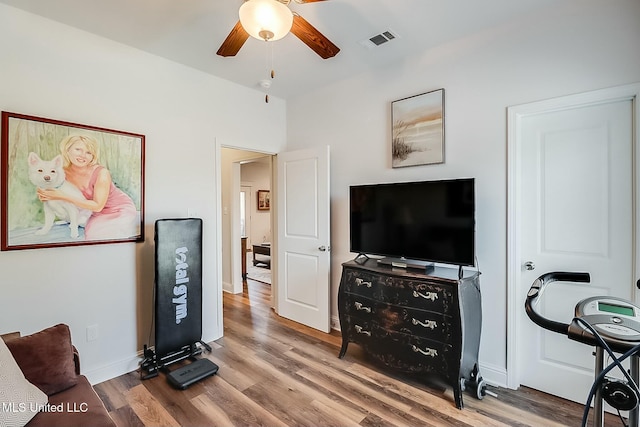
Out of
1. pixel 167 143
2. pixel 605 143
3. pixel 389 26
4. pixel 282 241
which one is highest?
pixel 389 26

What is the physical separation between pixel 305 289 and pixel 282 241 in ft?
2.11

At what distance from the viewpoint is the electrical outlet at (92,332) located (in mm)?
2421

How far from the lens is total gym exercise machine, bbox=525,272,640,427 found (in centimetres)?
95

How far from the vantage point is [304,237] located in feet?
11.6

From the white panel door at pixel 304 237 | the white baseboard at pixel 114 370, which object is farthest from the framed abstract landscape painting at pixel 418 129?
the white baseboard at pixel 114 370

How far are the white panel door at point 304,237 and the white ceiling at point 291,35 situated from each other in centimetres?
103

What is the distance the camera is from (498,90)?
→ 2.38 meters

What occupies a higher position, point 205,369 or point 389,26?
point 389,26

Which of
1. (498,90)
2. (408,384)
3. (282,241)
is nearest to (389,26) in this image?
(498,90)

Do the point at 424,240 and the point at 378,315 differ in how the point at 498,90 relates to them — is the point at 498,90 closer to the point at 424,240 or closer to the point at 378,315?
the point at 424,240

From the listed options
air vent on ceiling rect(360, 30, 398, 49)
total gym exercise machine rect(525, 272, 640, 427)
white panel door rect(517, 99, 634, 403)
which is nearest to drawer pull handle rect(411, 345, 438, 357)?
white panel door rect(517, 99, 634, 403)

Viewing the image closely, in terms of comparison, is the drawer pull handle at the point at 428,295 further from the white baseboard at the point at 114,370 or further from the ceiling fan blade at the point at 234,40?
the white baseboard at the point at 114,370

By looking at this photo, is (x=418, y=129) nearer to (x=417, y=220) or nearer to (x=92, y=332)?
(x=417, y=220)

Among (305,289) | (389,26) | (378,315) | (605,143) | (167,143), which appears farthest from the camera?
(305,289)
